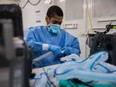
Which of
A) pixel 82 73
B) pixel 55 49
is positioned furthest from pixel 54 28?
pixel 82 73

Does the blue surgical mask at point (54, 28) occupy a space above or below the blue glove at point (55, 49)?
above

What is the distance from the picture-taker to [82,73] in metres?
0.79

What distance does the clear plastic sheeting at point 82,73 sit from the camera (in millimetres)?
787

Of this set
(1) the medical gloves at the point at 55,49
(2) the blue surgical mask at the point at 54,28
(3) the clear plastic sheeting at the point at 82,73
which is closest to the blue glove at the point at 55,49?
(1) the medical gloves at the point at 55,49

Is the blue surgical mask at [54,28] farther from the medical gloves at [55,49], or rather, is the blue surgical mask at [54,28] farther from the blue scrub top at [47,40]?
the medical gloves at [55,49]

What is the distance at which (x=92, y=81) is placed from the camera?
79 cm

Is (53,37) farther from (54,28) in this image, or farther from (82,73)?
(82,73)

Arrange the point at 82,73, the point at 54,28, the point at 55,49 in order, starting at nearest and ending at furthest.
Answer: the point at 82,73, the point at 55,49, the point at 54,28

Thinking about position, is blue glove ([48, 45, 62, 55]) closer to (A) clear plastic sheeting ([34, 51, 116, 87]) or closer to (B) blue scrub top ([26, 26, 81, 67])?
(B) blue scrub top ([26, 26, 81, 67])

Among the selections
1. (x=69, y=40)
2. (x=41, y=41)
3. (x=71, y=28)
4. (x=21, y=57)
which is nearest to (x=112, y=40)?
(x=69, y=40)

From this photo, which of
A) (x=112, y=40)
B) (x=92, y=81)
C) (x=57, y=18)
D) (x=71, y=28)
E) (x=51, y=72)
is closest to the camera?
(x=92, y=81)

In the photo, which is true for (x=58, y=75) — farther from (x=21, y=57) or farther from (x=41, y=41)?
(x=41, y=41)

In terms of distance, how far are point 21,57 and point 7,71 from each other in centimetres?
4

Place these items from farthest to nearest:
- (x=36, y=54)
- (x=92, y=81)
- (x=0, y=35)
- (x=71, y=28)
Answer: (x=71, y=28) < (x=36, y=54) < (x=92, y=81) < (x=0, y=35)
